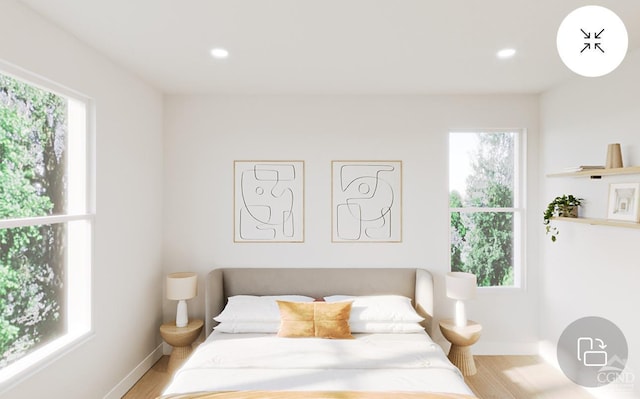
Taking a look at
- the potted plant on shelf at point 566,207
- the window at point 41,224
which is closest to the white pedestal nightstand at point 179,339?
the window at point 41,224

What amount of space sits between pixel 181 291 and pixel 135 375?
2.50 ft

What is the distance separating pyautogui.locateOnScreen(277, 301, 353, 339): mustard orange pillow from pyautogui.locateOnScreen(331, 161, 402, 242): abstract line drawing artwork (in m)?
0.84

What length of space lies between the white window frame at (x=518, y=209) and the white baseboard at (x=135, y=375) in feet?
9.72

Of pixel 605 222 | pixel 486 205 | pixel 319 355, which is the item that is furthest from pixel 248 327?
pixel 605 222

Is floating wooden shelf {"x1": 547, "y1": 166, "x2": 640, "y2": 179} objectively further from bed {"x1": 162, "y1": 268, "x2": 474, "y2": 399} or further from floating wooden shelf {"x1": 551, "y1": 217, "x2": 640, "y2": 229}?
bed {"x1": 162, "y1": 268, "x2": 474, "y2": 399}

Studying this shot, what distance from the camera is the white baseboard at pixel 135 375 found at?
9.83 ft

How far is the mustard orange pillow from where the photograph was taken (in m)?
3.05

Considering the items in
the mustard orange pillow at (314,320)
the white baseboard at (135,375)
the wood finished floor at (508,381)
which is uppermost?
the mustard orange pillow at (314,320)

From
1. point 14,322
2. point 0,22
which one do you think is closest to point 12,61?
point 0,22

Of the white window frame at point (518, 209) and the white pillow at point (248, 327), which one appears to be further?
the white window frame at point (518, 209)

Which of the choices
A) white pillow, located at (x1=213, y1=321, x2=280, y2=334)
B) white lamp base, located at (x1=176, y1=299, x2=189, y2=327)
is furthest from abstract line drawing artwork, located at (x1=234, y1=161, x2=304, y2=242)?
white pillow, located at (x1=213, y1=321, x2=280, y2=334)

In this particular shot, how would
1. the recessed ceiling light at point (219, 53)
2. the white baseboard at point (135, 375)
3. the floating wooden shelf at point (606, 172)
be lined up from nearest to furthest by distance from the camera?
the floating wooden shelf at point (606, 172) → the recessed ceiling light at point (219, 53) → the white baseboard at point (135, 375)

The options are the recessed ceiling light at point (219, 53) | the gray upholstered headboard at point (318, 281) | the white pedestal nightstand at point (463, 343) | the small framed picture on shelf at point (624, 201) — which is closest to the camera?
the small framed picture on shelf at point (624, 201)

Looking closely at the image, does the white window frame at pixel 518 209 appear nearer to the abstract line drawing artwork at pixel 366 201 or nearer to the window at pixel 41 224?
the abstract line drawing artwork at pixel 366 201
